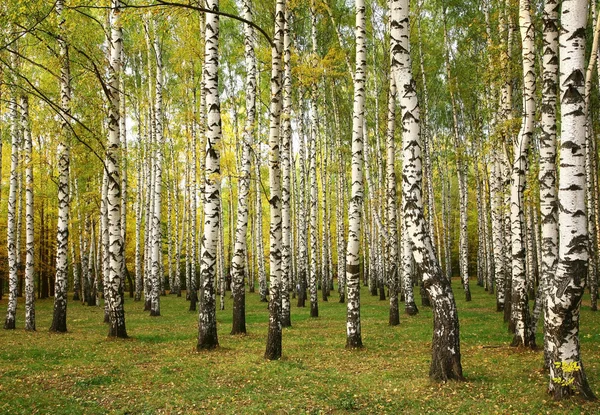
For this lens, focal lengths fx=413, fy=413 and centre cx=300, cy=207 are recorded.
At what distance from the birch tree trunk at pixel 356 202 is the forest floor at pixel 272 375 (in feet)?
2.59

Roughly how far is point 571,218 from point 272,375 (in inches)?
214

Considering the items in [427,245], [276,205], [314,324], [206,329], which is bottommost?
[314,324]

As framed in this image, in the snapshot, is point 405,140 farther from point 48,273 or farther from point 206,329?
point 48,273

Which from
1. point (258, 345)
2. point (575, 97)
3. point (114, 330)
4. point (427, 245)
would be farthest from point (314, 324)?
point (575, 97)

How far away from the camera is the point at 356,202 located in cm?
955

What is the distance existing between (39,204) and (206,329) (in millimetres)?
25108

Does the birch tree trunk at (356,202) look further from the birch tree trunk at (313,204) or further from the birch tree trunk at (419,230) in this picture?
→ the birch tree trunk at (313,204)

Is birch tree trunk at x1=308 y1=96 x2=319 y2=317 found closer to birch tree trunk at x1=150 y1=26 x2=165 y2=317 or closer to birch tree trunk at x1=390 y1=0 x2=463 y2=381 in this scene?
birch tree trunk at x1=150 y1=26 x2=165 y2=317

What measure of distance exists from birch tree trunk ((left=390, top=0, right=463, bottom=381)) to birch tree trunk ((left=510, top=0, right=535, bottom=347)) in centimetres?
319

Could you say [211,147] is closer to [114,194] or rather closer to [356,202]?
[114,194]

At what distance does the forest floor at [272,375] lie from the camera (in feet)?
19.5

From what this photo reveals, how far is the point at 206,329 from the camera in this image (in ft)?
31.7

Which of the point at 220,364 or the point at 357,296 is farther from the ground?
the point at 357,296

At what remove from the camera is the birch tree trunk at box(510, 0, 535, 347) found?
346 inches
